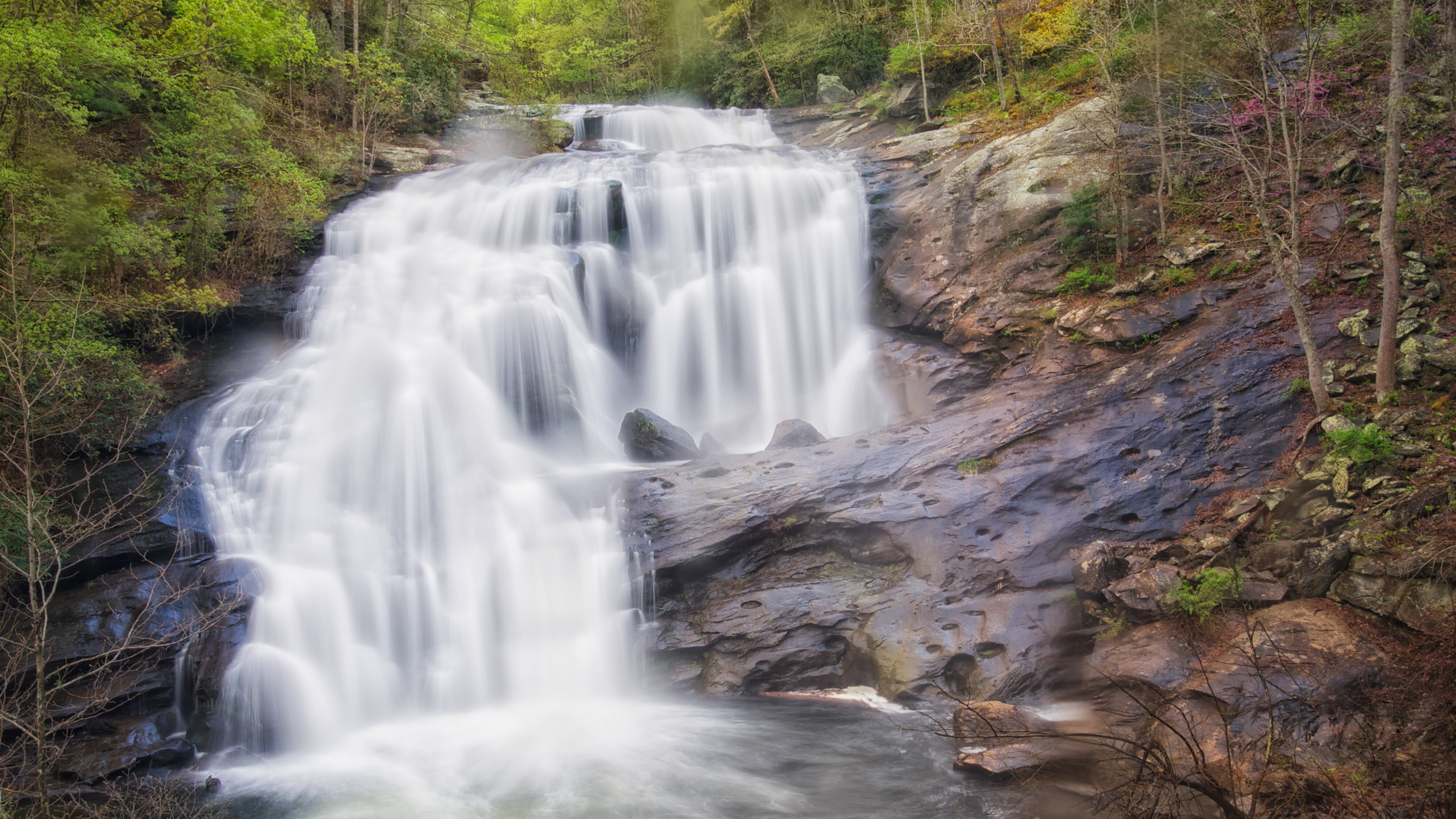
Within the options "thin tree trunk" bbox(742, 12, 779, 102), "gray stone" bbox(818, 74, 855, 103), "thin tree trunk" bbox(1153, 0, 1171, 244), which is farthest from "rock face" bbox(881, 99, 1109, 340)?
"thin tree trunk" bbox(742, 12, 779, 102)

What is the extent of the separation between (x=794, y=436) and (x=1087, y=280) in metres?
5.77

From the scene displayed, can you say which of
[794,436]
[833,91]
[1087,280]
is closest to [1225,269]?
[1087,280]

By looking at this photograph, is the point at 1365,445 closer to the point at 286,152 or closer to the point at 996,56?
the point at 996,56

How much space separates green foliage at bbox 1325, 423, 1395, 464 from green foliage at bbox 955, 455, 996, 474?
3.91 m

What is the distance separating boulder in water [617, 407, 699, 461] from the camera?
13.7 meters

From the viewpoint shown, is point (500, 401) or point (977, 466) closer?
point (977, 466)

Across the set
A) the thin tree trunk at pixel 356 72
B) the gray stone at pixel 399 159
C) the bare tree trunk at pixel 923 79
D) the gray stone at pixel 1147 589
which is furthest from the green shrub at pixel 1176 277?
the thin tree trunk at pixel 356 72

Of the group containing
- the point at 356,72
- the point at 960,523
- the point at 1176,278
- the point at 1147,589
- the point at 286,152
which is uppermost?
the point at 356,72

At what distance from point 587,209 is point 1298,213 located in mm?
13660

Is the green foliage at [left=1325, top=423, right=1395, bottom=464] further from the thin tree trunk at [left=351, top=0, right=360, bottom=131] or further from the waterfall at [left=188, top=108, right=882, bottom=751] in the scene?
the thin tree trunk at [left=351, top=0, right=360, bottom=131]

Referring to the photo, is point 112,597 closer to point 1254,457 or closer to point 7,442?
point 7,442

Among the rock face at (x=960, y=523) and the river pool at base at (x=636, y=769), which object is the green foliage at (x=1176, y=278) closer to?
the rock face at (x=960, y=523)

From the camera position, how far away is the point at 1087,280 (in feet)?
42.8

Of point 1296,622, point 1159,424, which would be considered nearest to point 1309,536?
point 1296,622
